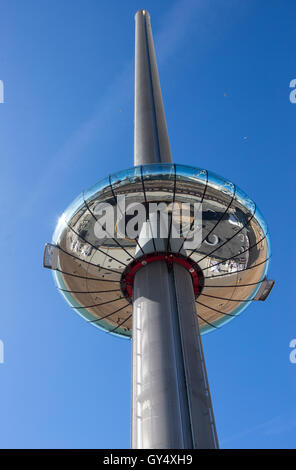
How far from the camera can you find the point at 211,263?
53.8 feet

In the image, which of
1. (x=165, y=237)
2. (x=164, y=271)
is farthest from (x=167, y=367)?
(x=165, y=237)

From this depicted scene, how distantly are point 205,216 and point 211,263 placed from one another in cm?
181

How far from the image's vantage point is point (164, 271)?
14477 millimetres

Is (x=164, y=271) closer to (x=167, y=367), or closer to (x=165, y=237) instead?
(x=165, y=237)

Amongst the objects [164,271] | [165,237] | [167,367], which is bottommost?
[167,367]

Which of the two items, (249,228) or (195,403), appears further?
(249,228)

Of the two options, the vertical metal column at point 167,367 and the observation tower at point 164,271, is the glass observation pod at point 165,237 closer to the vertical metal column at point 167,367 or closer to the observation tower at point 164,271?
the observation tower at point 164,271

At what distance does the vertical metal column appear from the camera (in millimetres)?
11125

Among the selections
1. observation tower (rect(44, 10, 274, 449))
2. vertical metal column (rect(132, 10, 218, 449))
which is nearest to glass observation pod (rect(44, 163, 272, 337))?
observation tower (rect(44, 10, 274, 449))

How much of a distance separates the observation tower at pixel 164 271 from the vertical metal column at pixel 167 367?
0.03 metres

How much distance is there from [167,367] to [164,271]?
11.1 ft

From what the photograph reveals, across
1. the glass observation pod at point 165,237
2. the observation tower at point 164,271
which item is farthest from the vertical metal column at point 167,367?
the glass observation pod at point 165,237
